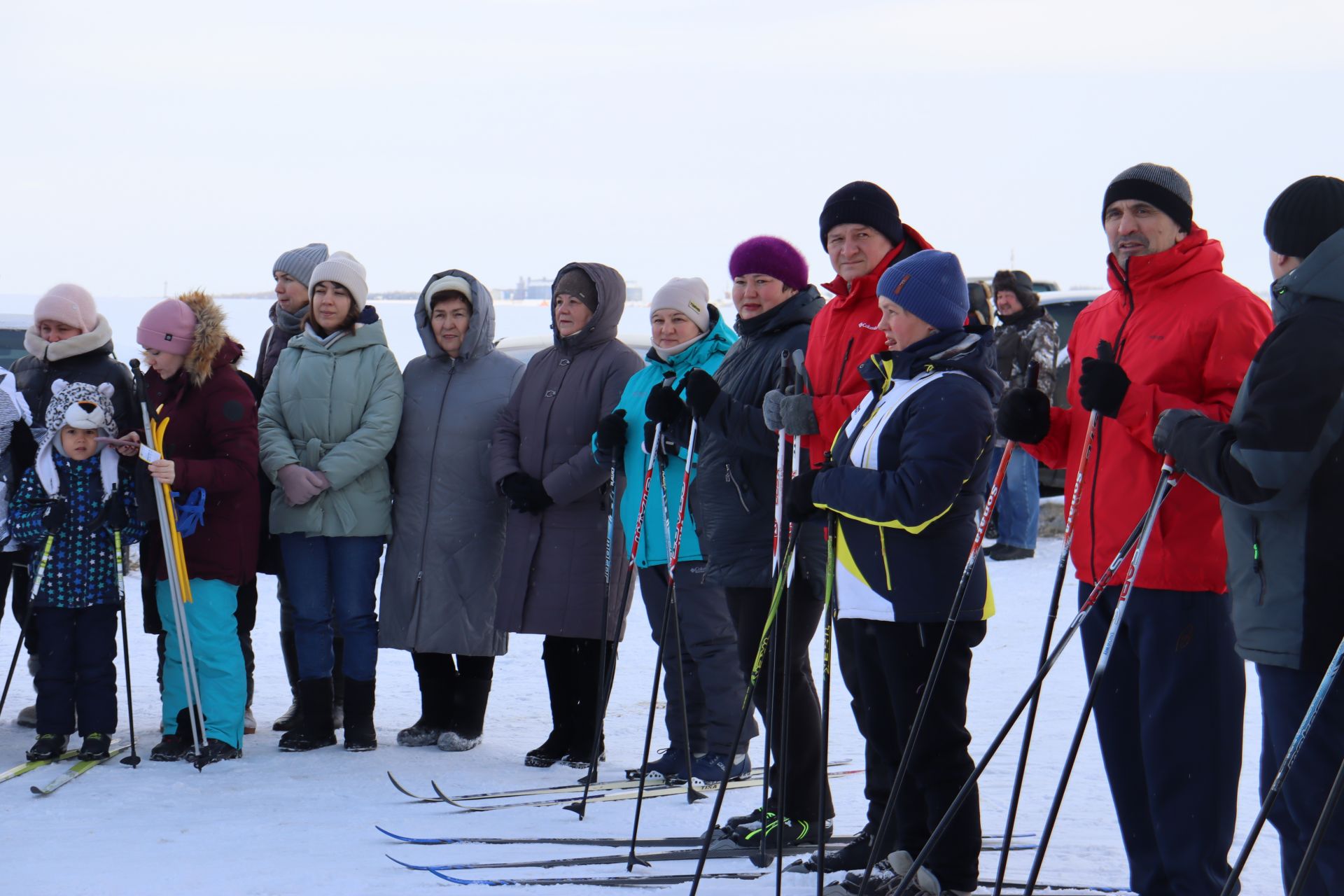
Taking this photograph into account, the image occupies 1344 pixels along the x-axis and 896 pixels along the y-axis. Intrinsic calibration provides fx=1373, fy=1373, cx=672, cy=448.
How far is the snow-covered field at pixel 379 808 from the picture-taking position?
374 cm

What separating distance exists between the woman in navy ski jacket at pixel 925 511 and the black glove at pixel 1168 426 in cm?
50

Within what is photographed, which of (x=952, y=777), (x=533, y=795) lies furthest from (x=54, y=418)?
(x=952, y=777)

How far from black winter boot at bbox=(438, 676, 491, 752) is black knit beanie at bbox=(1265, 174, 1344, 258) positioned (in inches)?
145

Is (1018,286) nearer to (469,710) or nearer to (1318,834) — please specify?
(469,710)

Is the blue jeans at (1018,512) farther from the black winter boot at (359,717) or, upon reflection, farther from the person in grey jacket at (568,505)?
the black winter boot at (359,717)

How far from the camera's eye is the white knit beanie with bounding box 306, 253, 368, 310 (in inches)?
215

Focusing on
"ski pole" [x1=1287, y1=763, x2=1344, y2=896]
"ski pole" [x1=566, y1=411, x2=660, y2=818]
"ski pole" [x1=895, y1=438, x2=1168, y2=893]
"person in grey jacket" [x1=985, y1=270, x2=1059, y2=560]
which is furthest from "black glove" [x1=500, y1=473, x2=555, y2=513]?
"person in grey jacket" [x1=985, y1=270, x2=1059, y2=560]

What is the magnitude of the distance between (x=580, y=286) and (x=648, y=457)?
861mm

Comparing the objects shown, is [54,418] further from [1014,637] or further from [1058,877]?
[1014,637]

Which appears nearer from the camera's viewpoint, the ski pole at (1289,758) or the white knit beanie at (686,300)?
the ski pole at (1289,758)

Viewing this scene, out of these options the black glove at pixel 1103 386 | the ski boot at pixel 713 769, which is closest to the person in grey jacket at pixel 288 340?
the ski boot at pixel 713 769

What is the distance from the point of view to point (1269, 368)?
2.57 metres

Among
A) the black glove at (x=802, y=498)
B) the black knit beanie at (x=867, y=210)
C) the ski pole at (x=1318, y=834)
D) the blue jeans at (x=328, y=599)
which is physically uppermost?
the black knit beanie at (x=867, y=210)

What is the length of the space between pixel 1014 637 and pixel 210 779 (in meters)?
4.34
